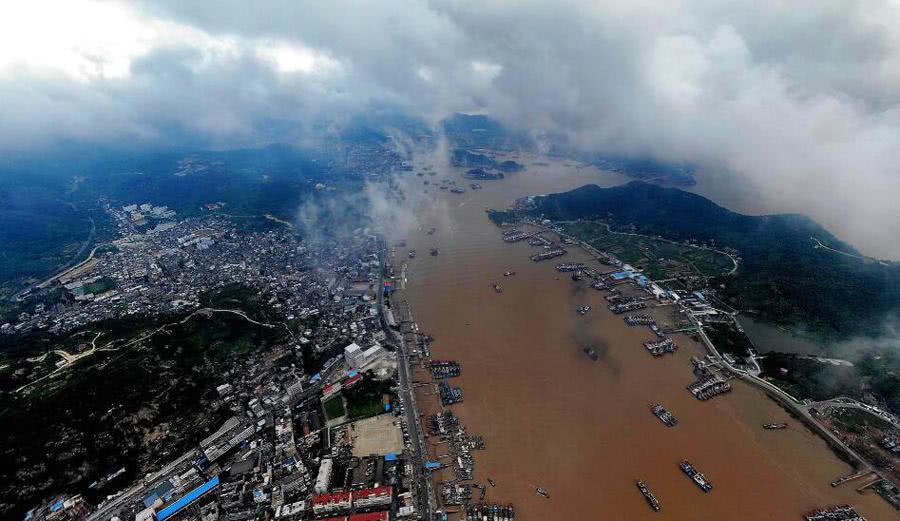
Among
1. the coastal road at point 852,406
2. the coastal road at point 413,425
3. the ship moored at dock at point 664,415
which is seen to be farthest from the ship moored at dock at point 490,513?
the coastal road at point 852,406

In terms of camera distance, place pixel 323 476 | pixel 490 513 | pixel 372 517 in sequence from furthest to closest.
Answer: pixel 323 476 < pixel 490 513 < pixel 372 517

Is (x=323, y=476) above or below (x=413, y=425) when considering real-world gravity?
below

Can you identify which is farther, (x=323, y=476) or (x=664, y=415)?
(x=664, y=415)

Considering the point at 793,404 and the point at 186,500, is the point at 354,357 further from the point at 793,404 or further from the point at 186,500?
the point at 793,404

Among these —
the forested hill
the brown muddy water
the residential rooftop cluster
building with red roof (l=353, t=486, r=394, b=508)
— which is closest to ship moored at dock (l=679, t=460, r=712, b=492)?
the brown muddy water

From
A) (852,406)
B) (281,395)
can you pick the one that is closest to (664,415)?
(852,406)

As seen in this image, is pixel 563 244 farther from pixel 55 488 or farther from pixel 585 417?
pixel 55 488

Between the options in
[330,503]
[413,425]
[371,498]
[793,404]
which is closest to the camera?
[330,503]

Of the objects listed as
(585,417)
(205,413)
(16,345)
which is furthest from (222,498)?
(16,345)

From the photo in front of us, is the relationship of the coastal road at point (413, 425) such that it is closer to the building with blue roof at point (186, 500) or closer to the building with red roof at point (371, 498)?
the building with red roof at point (371, 498)
